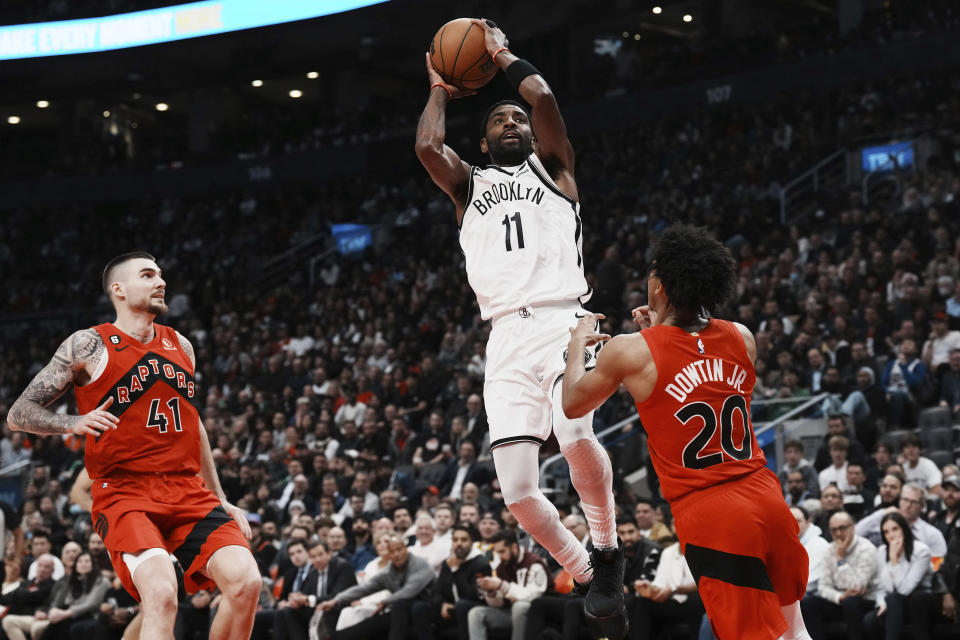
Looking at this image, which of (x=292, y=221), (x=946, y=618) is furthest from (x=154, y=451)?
(x=292, y=221)

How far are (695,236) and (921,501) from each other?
606 cm

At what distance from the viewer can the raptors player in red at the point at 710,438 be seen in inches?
174

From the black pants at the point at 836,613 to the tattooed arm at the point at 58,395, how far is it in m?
5.92

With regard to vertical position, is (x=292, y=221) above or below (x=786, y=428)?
above

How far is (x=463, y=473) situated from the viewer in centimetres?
1449

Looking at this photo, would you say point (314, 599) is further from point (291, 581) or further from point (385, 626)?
point (385, 626)

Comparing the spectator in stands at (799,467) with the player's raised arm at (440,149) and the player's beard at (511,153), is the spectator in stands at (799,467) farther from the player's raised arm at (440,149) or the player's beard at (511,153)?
the player's raised arm at (440,149)

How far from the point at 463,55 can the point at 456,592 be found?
657 cm

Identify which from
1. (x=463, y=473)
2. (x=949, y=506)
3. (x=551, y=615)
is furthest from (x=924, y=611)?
(x=463, y=473)

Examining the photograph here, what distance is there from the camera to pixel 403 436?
16344 millimetres

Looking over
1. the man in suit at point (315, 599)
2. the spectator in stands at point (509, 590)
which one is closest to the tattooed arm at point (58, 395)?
the spectator in stands at point (509, 590)

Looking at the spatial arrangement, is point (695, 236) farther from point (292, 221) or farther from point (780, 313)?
point (292, 221)

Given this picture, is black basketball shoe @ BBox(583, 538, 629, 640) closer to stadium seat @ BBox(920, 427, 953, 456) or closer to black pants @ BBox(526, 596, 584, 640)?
black pants @ BBox(526, 596, 584, 640)

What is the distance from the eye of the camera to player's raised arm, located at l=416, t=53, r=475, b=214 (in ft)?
19.6
